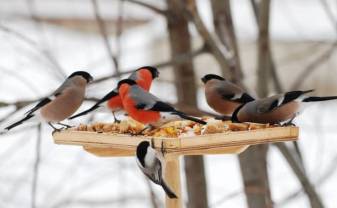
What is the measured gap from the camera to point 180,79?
3264 mm

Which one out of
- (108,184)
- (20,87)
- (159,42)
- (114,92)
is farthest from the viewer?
(159,42)

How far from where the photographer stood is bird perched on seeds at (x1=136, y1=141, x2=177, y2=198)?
1.84m

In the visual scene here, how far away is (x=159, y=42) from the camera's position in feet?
23.4

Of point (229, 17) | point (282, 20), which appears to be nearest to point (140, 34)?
point (282, 20)

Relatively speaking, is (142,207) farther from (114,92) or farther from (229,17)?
(114,92)

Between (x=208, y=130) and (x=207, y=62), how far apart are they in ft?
16.2

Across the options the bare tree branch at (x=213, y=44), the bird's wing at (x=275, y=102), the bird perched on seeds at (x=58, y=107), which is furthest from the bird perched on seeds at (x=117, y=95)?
the bird's wing at (x=275, y=102)

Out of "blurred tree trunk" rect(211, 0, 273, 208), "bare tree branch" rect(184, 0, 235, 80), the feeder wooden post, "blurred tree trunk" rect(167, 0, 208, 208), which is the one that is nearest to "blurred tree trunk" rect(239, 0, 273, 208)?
"blurred tree trunk" rect(211, 0, 273, 208)

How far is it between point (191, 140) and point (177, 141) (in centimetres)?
4

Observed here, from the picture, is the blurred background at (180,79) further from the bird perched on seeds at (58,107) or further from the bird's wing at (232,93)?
the bird's wing at (232,93)

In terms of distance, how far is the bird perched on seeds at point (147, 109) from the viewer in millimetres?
2051

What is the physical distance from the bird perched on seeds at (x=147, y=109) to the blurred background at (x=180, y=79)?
1.68 feet

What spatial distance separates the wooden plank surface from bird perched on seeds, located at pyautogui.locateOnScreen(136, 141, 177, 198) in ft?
0.11

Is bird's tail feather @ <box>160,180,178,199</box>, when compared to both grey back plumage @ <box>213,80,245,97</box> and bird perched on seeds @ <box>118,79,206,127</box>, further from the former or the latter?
grey back plumage @ <box>213,80,245,97</box>
